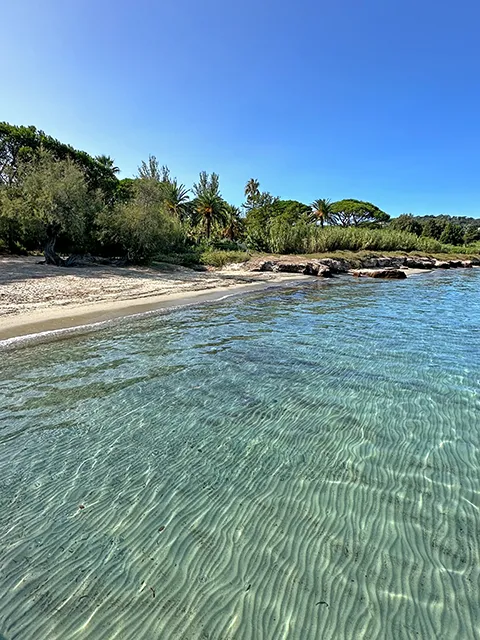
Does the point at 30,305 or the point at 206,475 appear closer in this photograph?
the point at 206,475

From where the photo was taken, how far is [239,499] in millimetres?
3096

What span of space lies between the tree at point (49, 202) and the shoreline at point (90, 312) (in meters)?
8.11

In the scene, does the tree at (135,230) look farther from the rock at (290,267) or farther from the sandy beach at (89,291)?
the rock at (290,267)

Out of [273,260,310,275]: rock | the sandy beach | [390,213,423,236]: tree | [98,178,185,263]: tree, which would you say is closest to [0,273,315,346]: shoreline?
the sandy beach

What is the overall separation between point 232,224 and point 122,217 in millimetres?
26703

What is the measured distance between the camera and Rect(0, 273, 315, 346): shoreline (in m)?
8.84

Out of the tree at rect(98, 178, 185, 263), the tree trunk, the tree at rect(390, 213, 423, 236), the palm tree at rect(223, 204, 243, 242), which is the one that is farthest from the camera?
the tree at rect(390, 213, 423, 236)

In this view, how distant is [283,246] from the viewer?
3419 centimetres

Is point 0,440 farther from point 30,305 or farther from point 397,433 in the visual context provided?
point 30,305

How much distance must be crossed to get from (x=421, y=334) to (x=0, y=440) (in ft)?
30.0

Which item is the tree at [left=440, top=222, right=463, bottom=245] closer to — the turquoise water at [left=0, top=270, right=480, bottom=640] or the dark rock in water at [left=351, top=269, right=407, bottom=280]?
the dark rock in water at [left=351, top=269, right=407, bottom=280]

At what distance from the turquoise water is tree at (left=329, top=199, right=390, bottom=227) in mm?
73901

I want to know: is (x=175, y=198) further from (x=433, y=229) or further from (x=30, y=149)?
(x=433, y=229)

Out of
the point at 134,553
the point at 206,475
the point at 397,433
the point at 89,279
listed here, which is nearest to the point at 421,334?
the point at 397,433
